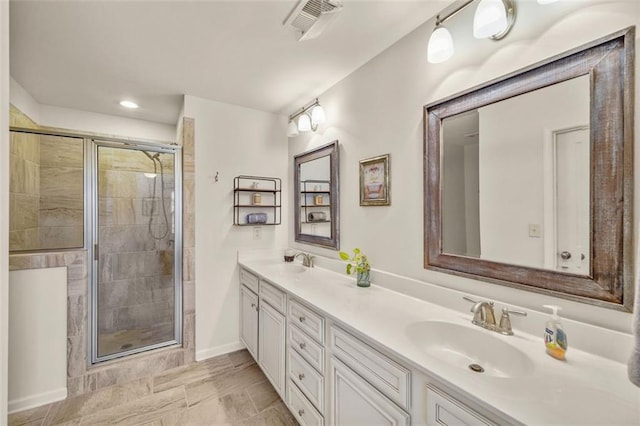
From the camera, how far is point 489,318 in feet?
3.76

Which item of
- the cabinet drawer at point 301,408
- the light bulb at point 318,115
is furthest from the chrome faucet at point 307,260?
the light bulb at point 318,115

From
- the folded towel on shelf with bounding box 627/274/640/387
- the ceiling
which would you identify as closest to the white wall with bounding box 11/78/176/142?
the ceiling

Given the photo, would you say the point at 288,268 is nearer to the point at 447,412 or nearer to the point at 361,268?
the point at 361,268

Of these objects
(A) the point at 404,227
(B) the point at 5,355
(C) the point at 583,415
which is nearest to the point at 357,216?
(A) the point at 404,227

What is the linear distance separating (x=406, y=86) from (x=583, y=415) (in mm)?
1575

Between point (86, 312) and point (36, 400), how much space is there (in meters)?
0.60

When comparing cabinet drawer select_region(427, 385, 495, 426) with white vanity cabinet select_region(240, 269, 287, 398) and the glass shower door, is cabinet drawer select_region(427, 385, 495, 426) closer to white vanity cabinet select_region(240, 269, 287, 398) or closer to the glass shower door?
white vanity cabinet select_region(240, 269, 287, 398)

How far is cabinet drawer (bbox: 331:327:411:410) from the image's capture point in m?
0.96

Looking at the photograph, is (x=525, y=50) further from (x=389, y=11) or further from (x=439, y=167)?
(x=389, y=11)

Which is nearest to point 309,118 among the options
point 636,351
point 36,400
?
point 636,351

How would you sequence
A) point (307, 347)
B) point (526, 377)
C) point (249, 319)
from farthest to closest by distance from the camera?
point (249, 319), point (307, 347), point (526, 377)

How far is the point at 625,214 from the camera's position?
0.89 m

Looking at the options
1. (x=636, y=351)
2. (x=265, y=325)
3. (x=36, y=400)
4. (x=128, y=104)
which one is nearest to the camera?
(x=636, y=351)

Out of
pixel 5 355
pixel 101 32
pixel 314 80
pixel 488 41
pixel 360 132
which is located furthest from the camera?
pixel 314 80
